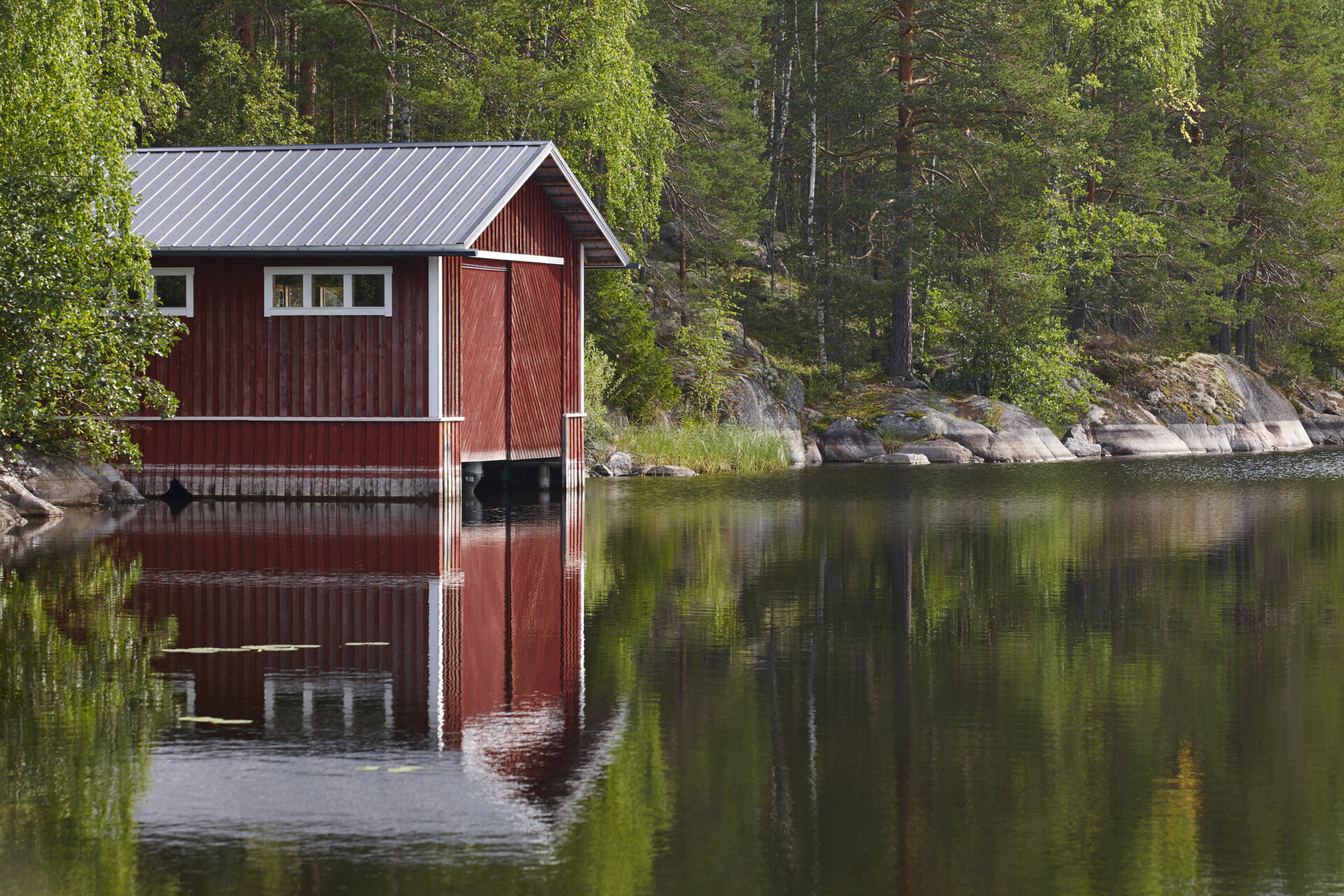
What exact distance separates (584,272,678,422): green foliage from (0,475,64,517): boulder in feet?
48.0

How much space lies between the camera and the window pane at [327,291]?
22.4 m

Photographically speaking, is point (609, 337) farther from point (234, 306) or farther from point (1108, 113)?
point (1108, 113)

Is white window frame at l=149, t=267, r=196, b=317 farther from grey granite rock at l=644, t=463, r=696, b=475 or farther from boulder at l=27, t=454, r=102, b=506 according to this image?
grey granite rock at l=644, t=463, r=696, b=475

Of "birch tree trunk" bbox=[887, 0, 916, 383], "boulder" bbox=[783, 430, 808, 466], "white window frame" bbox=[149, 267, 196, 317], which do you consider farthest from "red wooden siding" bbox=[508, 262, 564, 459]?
"birch tree trunk" bbox=[887, 0, 916, 383]

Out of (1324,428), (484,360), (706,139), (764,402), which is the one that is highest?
(706,139)

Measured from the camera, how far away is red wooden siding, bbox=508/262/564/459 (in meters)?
23.8

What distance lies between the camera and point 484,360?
75.7 feet

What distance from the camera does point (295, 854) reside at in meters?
5.71

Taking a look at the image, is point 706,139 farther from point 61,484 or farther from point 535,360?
point 61,484

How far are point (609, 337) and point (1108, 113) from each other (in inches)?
708

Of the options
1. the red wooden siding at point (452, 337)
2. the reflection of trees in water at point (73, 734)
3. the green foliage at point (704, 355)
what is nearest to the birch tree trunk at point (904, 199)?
the green foliage at point (704, 355)

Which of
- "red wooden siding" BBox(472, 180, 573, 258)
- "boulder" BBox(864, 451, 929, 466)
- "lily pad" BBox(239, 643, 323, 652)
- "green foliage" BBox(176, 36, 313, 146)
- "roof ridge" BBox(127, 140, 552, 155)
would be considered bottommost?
"lily pad" BBox(239, 643, 323, 652)

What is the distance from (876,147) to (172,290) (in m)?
25.1

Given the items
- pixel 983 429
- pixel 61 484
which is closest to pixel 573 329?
pixel 61 484
